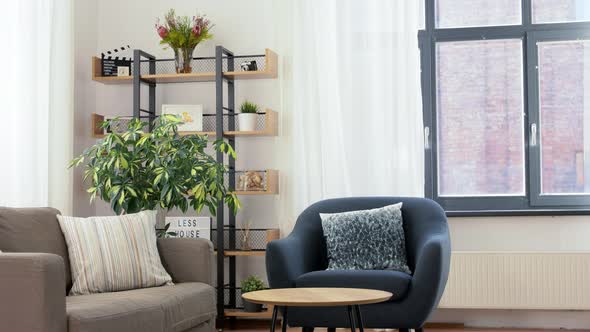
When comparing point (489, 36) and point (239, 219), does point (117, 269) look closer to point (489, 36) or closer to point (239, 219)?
point (239, 219)

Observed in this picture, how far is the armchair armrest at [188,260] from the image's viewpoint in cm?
412

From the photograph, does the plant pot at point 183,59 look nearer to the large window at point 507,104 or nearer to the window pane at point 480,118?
the large window at point 507,104

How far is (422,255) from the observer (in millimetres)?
3975

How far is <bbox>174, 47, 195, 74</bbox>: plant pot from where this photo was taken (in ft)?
18.3

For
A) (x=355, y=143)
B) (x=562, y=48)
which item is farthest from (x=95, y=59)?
(x=562, y=48)

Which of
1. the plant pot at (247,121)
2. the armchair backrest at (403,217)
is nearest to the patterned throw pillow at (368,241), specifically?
the armchair backrest at (403,217)

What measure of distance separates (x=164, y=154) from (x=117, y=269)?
4.11ft

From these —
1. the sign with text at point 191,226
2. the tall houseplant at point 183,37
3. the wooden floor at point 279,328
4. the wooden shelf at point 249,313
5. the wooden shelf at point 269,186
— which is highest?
the tall houseplant at point 183,37

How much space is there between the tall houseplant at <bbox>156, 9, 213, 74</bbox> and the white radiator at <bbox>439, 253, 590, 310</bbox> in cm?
217

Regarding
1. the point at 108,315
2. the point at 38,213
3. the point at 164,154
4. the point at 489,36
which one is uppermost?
the point at 489,36

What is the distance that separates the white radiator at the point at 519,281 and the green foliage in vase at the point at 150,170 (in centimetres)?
163

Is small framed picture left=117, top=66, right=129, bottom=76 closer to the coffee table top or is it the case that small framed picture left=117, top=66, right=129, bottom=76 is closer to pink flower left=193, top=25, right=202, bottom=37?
pink flower left=193, top=25, right=202, bottom=37

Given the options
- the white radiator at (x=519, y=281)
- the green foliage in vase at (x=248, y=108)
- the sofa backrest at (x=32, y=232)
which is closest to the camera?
the sofa backrest at (x=32, y=232)

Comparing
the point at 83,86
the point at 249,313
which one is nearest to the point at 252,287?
the point at 249,313
